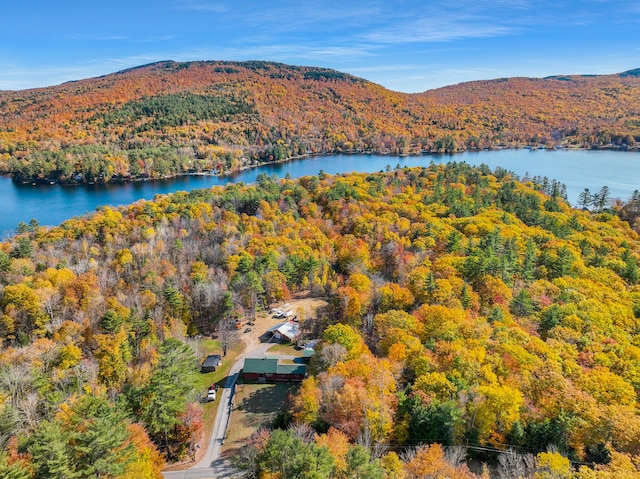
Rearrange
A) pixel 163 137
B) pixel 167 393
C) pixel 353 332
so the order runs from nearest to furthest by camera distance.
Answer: pixel 167 393, pixel 353 332, pixel 163 137

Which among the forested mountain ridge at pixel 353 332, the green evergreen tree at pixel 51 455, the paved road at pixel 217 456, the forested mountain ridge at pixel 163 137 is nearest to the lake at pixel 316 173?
the forested mountain ridge at pixel 163 137

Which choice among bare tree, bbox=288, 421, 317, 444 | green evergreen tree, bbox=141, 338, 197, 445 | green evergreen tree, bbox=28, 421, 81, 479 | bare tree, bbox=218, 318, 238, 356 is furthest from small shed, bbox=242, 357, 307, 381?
green evergreen tree, bbox=28, 421, 81, 479

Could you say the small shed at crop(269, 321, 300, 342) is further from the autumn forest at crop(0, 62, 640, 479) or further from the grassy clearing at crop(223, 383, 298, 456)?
the grassy clearing at crop(223, 383, 298, 456)

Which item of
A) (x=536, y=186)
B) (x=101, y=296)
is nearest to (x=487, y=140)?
(x=536, y=186)

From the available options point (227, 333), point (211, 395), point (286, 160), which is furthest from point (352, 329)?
point (286, 160)

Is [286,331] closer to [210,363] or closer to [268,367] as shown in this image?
[268,367]
